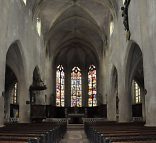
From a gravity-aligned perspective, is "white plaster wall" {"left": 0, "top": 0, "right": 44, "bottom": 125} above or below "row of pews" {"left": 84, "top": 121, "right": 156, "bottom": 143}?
above

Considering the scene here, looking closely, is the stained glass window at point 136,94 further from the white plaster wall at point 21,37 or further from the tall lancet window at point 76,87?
the white plaster wall at point 21,37

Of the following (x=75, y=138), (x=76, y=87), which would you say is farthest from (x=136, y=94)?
(x=75, y=138)

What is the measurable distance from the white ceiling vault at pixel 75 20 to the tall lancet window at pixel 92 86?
488cm

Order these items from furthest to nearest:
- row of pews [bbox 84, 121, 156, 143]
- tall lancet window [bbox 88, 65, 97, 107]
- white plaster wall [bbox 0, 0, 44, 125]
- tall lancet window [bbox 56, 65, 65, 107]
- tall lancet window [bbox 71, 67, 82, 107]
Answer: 1. tall lancet window [bbox 71, 67, 82, 107]
2. tall lancet window [bbox 88, 65, 97, 107]
3. tall lancet window [bbox 56, 65, 65, 107]
4. white plaster wall [bbox 0, 0, 44, 125]
5. row of pews [bbox 84, 121, 156, 143]

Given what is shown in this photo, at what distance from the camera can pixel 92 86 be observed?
133ft

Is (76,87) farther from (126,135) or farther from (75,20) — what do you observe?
(126,135)

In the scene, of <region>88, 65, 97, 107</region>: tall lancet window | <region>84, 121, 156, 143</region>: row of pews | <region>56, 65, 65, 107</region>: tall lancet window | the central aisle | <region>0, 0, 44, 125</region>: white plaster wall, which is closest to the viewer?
<region>84, 121, 156, 143</region>: row of pews

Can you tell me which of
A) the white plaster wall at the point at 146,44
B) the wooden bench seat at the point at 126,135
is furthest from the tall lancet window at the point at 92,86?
the wooden bench seat at the point at 126,135

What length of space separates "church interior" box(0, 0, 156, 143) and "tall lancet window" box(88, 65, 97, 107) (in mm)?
152

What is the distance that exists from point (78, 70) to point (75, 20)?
11.7 m

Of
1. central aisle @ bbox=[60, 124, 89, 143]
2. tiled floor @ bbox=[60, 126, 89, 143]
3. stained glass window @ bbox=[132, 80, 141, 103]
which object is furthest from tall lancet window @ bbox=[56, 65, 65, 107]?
tiled floor @ bbox=[60, 126, 89, 143]

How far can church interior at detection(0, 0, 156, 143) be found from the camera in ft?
42.8

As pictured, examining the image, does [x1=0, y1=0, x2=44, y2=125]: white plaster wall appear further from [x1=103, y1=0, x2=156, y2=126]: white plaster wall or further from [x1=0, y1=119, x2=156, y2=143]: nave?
[x1=103, y1=0, x2=156, y2=126]: white plaster wall

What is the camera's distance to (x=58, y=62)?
133 ft
